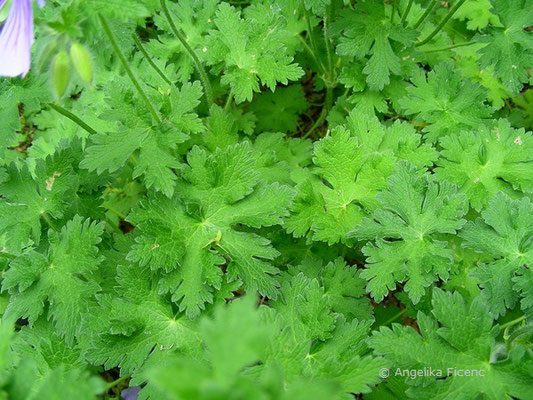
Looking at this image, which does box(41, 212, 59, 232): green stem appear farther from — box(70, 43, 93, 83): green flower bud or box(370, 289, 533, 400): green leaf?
box(370, 289, 533, 400): green leaf

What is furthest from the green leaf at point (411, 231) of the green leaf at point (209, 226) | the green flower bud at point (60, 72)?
the green flower bud at point (60, 72)

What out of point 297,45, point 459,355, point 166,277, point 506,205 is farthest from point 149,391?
point 297,45

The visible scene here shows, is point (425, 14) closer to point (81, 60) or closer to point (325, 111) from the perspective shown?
point (325, 111)

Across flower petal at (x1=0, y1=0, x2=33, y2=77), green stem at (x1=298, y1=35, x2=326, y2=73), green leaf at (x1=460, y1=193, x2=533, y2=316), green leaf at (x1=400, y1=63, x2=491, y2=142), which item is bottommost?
green leaf at (x1=460, y1=193, x2=533, y2=316)

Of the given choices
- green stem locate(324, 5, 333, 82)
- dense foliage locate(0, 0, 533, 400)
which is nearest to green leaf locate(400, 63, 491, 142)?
dense foliage locate(0, 0, 533, 400)

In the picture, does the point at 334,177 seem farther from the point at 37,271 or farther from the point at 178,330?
the point at 37,271
